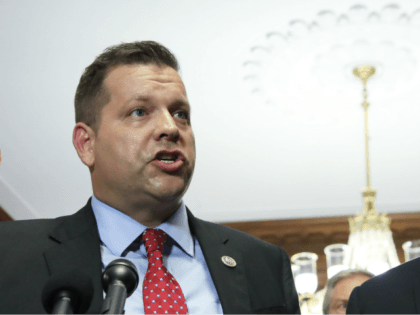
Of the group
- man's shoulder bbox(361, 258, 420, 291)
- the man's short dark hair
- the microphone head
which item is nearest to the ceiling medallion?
the man's short dark hair

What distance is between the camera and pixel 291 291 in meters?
1.40

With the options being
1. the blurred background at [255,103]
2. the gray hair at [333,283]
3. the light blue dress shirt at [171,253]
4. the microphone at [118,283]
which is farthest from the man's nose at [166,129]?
the blurred background at [255,103]

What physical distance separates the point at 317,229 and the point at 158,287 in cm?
514

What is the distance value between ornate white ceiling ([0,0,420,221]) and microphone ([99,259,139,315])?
2.72 metres

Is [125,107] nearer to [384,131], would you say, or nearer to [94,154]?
[94,154]

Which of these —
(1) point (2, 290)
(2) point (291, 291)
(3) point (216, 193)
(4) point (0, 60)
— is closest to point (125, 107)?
(1) point (2, 290)

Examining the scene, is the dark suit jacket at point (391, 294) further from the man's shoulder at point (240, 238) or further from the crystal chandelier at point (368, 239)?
the crystal chandelier at point (368, 239)

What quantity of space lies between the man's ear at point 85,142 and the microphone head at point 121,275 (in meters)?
0.61

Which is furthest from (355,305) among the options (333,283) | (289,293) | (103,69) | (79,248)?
(333,283)

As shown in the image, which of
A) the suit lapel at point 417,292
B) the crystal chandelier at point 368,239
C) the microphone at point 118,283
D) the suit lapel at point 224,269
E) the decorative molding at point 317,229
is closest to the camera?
the microphone at point 118,283

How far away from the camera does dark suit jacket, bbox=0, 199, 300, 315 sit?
114 cm

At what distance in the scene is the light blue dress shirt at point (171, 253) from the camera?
125cm

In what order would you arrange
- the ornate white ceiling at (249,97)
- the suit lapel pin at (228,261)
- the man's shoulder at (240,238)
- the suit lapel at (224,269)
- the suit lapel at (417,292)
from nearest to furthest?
1. the suit lapel at (417,292)
2. the suit lapel at (224,269)
3. the suit lapel pin at (228,261)
4. the man's shoulder at (240,238)
5. the ornate white ceiling at (249,97)

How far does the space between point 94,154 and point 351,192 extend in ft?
15.2
